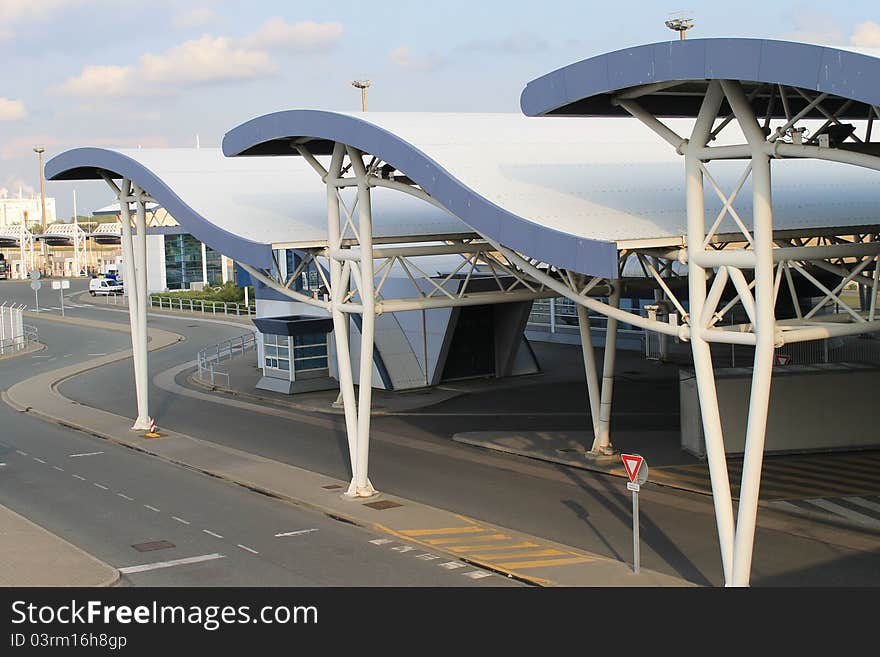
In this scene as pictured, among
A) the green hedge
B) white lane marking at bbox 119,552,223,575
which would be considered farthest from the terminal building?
the green hedge

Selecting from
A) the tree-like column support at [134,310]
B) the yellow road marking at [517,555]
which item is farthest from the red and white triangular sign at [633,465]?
the tree-like column support at [134,310]

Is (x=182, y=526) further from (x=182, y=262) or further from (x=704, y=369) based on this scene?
(x=182, y=262)

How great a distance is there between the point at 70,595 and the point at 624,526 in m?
10.0

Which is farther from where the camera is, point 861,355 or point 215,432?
point 861,355

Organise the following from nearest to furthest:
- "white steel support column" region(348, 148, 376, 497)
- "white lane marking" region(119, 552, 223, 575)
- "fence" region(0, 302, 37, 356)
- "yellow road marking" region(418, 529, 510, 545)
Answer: "white lane marking" region(119, 552, 223, 575) < "yellow road marking" region(418, 529, 510, 545) < "white steel support column" region(348, 148, 376, 497) < "fence" region(0, 302, 37, 356)

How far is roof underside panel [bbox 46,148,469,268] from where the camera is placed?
28312 millimetres

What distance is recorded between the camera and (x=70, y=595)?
17531 millimetres

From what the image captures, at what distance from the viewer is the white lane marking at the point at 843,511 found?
21.6m

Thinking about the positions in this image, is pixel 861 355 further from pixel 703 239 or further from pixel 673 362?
pixel 703 239

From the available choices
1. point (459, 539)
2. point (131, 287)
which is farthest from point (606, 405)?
point (131, 287)

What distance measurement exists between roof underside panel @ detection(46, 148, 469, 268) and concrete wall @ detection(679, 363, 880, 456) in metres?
7.52

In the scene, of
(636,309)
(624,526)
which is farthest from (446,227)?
(636,309)

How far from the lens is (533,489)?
996 inches

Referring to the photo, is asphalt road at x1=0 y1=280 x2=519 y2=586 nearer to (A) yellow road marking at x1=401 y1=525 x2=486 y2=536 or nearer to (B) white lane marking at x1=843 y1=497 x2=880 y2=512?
(A) yellow road marking at x1=401 y1=525 x2=486 y2=536
